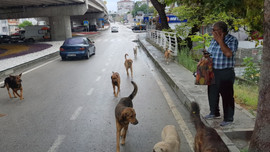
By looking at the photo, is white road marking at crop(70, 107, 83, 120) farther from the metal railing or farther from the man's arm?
the metal railing

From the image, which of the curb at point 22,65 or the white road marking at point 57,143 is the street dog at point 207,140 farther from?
the curb at point 22,65

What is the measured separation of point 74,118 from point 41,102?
1860 millimetres

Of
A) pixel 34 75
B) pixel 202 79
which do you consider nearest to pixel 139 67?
pixel 34 75

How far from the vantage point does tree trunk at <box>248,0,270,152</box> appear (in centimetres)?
289

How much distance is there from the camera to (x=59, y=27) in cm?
3594

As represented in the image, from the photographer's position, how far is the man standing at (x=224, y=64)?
4.12 metres

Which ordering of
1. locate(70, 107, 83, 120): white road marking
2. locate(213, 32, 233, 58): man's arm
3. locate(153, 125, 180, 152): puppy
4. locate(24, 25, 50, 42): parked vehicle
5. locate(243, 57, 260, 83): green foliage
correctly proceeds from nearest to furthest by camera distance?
locate(153, 125, 180, 152): puppy → locate(213, 32, 233, 58): man's arm → locate(70, 107, 83, 120): white road marking → locate(243, 57, 260, 83): green foliage → locate(24, 25, 50, 42): parked vehicle

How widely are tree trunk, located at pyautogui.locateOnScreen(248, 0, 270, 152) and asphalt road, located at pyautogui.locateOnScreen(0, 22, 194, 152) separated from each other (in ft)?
3.97

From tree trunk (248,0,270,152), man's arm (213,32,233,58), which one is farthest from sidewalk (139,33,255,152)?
man's arm (213,32,233,58)

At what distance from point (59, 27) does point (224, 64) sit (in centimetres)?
3453

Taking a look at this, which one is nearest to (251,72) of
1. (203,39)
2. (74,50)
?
(203,39)

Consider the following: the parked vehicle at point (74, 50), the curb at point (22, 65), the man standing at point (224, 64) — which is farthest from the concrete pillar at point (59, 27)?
the man standing at point (224, 64)

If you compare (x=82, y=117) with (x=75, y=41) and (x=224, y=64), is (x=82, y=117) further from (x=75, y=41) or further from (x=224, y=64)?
(x=75, y=41)

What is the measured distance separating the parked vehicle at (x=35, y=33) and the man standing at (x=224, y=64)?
3813 centimetres
